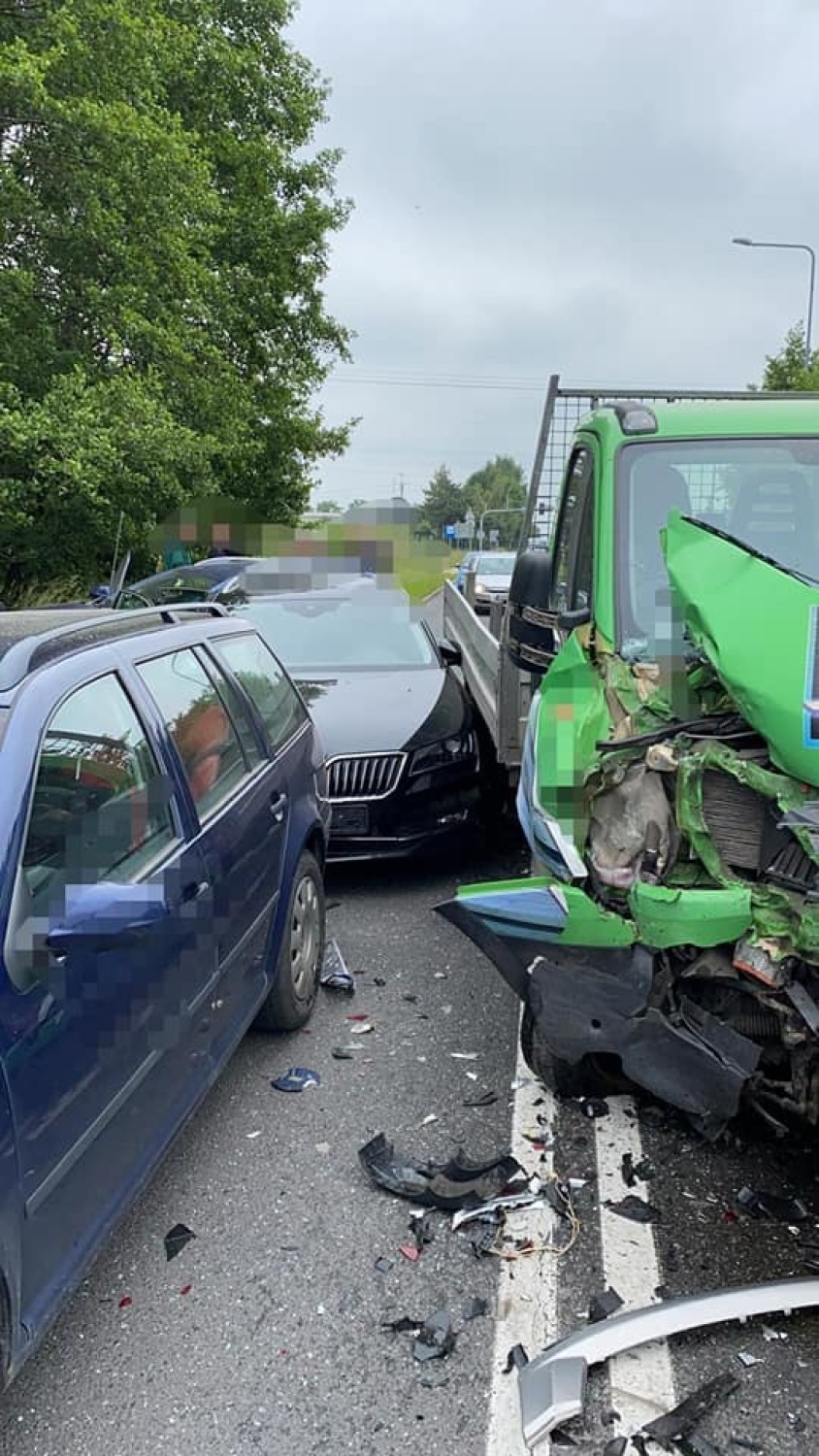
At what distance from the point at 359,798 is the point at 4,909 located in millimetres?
3724

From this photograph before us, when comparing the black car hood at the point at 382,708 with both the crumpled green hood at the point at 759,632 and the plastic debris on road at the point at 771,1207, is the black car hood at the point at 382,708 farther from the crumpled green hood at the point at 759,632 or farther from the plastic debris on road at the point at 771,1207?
the plastic debris on road at the point at 771,1207

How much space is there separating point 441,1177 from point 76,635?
2.00 metres

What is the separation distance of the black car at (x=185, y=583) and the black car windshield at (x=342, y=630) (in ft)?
6.53

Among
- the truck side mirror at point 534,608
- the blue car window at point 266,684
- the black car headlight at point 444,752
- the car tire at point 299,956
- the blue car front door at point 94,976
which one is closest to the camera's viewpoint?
the blue car front door at point 94,976

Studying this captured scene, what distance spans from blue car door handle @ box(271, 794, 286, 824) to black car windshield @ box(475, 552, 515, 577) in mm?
18963

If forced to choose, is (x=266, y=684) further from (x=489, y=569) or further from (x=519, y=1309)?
(x=489, y=569)

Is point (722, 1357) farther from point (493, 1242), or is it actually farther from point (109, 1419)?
point (109, 1419)

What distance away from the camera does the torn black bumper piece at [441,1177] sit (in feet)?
10.3

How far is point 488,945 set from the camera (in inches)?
120

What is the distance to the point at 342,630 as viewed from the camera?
745cm

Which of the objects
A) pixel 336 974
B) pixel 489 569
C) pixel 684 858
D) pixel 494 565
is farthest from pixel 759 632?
pixel 494 565

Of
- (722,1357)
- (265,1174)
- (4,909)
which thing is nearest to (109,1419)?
(265,1174)

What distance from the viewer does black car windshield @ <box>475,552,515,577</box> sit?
23.0 metres

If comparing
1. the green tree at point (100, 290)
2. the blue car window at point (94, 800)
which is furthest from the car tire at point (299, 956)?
the green tree at point (100, 290)
